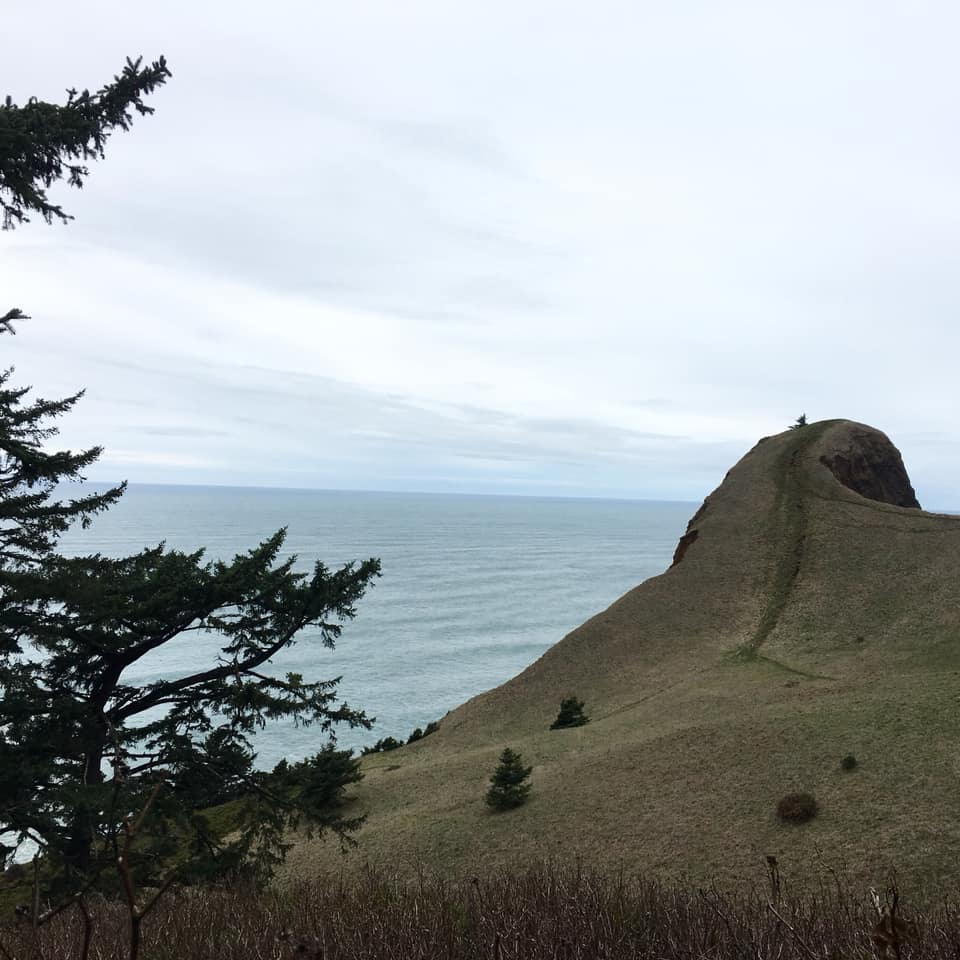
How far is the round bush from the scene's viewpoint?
21.2 meters

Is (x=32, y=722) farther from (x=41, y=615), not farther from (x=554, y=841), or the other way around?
(x=554, y=841)

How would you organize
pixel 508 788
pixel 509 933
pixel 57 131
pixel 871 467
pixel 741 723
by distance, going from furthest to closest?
1. pixel 871 467
2. pixel 741 723
3. pixel 508 788
4. pixel 57 131
5. pixel 509 933

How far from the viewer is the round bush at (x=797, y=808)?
2117 cm

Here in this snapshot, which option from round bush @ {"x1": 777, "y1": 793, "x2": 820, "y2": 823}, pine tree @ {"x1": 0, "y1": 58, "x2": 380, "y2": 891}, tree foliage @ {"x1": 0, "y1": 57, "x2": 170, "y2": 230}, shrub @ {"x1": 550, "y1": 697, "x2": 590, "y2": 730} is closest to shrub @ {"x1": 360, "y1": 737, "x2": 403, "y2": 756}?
shrub @ {"x1": 550, "y1": 697, "x2": 590, "y2": 730}

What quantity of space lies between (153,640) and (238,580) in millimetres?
3076

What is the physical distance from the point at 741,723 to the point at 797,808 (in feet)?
24.3

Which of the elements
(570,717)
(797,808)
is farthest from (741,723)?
(570,717)

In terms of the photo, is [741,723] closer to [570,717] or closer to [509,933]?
[570,717]

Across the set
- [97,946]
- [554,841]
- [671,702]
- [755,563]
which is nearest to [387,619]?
[755,563]

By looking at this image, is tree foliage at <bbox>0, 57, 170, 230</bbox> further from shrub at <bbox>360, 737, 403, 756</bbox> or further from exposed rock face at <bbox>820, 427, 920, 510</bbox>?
exposed rock face at <bbox>820, 427, 920, 510</bbox>

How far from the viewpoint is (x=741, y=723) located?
28.8 meters

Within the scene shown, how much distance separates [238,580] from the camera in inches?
861

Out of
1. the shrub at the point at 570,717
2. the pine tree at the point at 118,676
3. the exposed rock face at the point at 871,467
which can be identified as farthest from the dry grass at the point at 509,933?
the exposed rock face at the point at 871,467

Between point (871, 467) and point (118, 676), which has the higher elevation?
point (871, 467)
